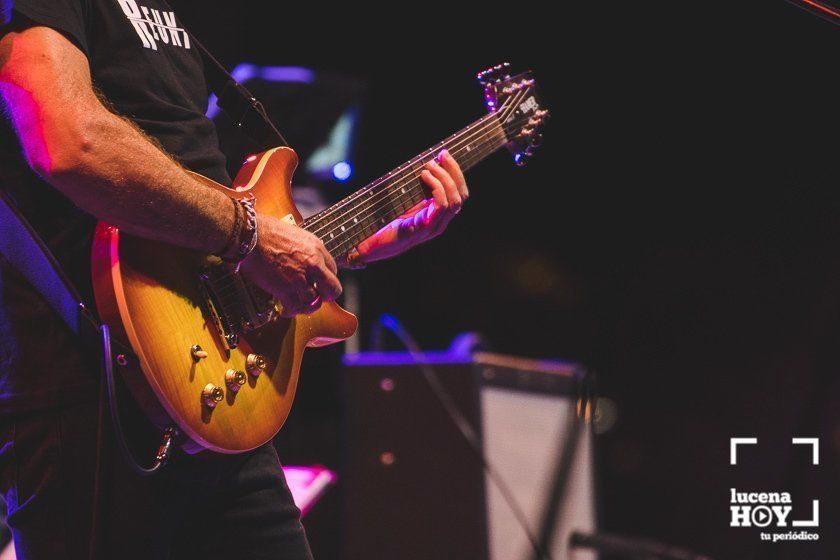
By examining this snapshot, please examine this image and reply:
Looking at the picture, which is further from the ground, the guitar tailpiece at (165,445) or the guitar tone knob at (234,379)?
the guitar tone knob at (234,379)

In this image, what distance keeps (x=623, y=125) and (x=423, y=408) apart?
260 cm

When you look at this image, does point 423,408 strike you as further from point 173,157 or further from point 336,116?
point 173,157

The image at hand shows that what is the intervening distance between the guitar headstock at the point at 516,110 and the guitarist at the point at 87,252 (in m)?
1.08

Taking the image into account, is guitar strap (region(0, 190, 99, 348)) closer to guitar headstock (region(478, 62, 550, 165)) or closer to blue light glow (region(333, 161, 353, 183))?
guitar headstock (region(478, 62, 550, 165))

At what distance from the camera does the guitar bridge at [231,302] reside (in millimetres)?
1565

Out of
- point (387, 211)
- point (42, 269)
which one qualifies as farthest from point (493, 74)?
point (42, 269)

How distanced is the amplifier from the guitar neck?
A: 1231 mm

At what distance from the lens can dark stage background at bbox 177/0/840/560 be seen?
15.3 ft

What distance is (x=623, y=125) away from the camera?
5191mm

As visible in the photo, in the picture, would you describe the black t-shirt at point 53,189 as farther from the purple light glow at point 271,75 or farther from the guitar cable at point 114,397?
the purple light glow at point 271,75

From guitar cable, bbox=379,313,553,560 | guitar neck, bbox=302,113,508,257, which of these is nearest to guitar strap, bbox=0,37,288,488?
guitar neck, bbox=302,113,508,257

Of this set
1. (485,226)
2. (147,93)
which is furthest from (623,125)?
(147,93)

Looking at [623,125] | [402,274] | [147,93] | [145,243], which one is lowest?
[145,243]

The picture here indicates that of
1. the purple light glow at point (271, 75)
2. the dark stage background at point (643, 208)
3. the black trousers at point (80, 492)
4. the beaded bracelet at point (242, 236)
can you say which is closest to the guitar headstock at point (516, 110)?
the purple light glow at point (271, 75)
